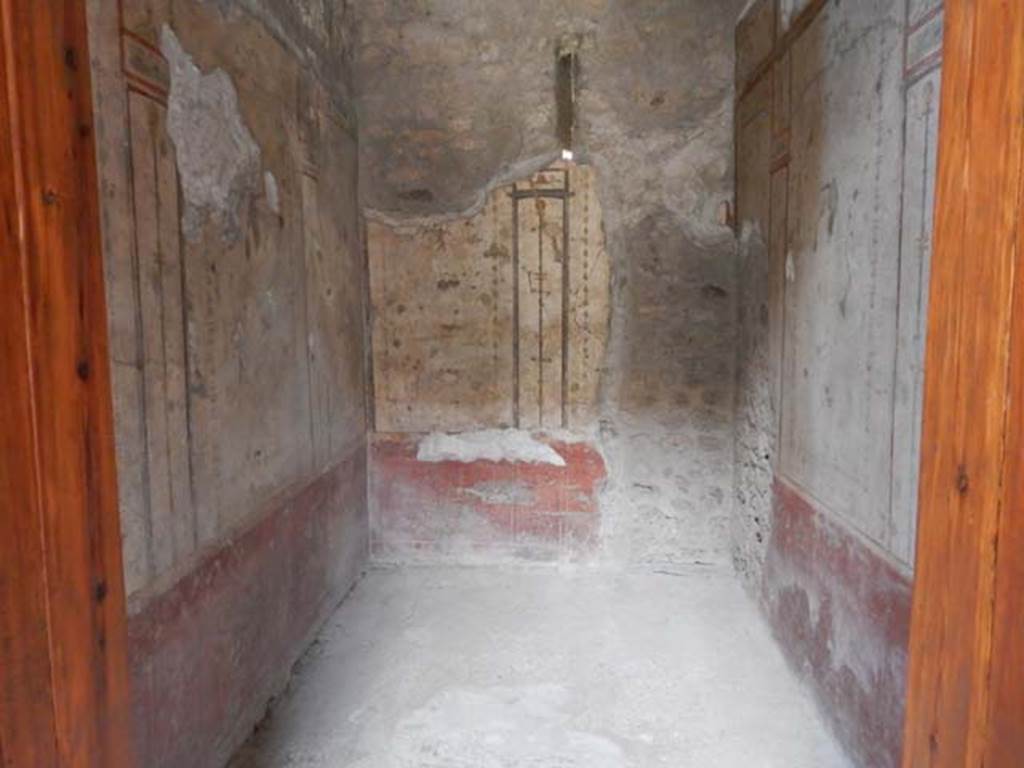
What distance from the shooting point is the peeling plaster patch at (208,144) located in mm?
1668

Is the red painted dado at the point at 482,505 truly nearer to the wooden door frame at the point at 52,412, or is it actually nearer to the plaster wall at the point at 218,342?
the plaster wall at the point at 218,342

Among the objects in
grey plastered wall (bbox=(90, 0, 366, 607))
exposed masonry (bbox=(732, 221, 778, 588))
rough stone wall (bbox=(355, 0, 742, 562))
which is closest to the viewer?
grey plastered wall (bbox=(90, 0, 366, 607))

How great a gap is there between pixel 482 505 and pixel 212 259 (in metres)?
1.96

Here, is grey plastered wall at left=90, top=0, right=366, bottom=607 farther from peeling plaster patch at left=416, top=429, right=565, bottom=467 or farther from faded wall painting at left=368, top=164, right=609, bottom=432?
peeling plaster patch at left=416, top=429, right=565, bottom=467

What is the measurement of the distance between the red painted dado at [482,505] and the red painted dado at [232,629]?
1.69 feet

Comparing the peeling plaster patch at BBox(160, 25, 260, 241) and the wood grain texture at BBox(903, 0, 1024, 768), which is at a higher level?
the peeling plaster patch at BBox(160, 25, 260, 241)

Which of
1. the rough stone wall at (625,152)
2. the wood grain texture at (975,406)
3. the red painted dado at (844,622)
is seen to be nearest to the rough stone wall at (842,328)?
the red painted dado at (844,622)

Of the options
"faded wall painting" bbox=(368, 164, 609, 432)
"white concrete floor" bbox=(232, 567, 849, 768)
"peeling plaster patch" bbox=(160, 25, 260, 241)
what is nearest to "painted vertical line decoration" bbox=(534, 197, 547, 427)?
"faded wall painting" bbox=(368, 164, 609, 432)

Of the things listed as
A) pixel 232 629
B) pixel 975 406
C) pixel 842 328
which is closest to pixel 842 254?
pixel 842 328

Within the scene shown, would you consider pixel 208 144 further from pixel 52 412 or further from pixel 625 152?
pixel 625 152

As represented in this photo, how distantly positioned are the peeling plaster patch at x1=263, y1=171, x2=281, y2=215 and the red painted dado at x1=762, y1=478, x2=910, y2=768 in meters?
2.05

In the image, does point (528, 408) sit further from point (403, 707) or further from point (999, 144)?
point (999, 144)

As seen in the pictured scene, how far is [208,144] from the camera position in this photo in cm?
182

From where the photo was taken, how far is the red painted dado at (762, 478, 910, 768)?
164 centimetres
